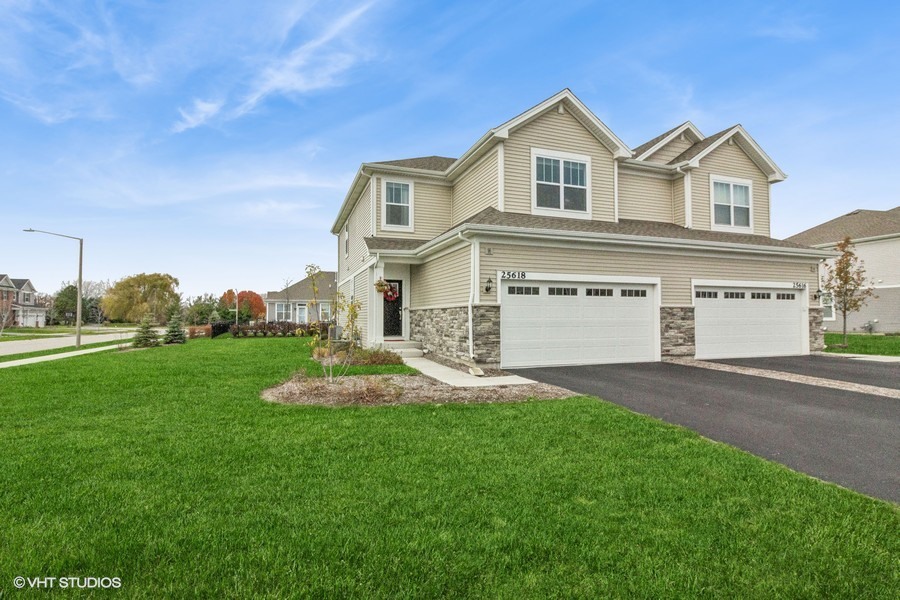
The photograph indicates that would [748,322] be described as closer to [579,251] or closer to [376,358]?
[579,251]

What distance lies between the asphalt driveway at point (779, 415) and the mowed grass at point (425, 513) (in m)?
0.58

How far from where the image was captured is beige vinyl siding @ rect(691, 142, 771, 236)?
15.1 meters

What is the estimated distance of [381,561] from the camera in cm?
256

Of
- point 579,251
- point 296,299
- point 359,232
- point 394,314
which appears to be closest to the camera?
point 579,251

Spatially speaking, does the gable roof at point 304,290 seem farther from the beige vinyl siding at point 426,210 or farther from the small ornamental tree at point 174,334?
the beige vinyl siding at point 426,210

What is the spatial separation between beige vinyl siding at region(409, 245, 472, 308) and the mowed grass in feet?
19.6

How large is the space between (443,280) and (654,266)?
230 inches

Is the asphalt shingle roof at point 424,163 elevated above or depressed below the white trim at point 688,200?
above

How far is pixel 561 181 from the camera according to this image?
43.9ft

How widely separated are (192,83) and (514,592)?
16250 mm

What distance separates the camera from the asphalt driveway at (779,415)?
4.27 meters

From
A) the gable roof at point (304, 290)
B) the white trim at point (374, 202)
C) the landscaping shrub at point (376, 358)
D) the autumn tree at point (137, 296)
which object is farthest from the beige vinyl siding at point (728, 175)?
the autumn tree at point (137, 296)

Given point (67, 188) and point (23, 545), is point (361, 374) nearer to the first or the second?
point (23, 545)

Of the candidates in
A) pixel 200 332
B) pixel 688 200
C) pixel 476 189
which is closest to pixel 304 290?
pixel 200 332
